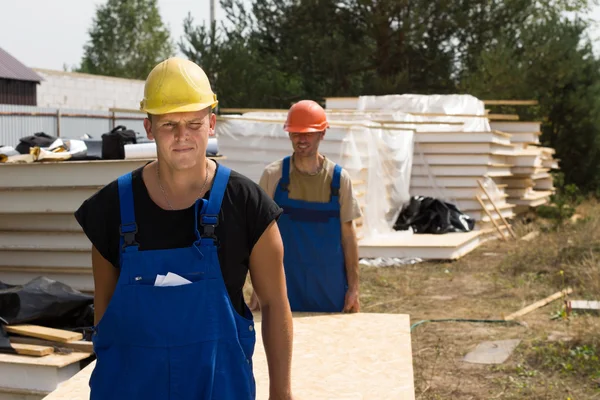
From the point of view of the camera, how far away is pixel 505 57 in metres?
22.9

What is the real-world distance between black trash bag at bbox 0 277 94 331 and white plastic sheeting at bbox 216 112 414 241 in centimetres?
597

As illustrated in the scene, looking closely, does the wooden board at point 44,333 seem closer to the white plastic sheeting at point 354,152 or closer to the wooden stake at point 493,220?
the white plastic sheeting at point 354,152

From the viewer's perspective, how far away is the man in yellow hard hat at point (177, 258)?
2.67 m

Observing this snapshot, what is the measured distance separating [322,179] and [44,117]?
2076cm

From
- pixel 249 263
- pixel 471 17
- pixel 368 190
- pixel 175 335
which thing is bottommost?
pixel 368 190

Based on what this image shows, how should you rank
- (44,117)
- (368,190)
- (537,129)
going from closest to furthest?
(368,190)
(537,129)
(44,117)

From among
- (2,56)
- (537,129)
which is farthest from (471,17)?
(2,56)

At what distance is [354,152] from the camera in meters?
11.8

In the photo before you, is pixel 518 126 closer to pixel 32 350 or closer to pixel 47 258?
pixel 47 258

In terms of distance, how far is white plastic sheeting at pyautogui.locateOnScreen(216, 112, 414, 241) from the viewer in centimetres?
1153

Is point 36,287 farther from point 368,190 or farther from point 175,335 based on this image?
point 368,190

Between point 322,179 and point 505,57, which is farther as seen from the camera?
point 505,57

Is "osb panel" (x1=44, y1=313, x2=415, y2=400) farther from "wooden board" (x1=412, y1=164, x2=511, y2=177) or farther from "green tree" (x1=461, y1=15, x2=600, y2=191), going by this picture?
"green tree" (x1=461, y1=15, x2=600, y2=191)

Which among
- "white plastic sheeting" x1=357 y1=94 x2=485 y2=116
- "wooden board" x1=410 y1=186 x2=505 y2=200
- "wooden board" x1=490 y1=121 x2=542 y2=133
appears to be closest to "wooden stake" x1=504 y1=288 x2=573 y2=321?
"wooden board" x1=410 y1=186 x2=505 y2=200
